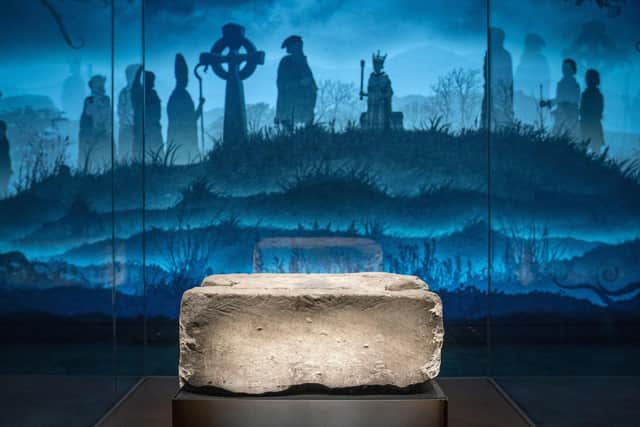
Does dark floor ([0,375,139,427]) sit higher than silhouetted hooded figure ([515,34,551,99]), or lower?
lower

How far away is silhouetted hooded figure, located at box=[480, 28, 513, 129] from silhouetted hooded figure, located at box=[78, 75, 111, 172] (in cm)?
202

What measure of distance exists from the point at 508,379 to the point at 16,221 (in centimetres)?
249

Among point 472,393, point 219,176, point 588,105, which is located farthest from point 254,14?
point 472,393

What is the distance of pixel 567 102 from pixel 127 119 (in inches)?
91.4

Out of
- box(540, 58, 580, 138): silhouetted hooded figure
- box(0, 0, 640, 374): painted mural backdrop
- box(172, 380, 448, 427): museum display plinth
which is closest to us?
box(172, 380, 448, 427): museum display plinth

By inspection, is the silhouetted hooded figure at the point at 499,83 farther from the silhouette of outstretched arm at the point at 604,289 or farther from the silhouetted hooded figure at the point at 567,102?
the silhouette of outstretched arm at the point at 604,289

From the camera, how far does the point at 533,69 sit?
3420mm

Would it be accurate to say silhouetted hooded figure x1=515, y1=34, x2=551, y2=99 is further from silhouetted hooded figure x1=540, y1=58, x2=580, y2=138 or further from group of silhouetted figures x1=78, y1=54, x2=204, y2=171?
group of silhouetted figures x1=78, y1=54, x2=204, y2=171

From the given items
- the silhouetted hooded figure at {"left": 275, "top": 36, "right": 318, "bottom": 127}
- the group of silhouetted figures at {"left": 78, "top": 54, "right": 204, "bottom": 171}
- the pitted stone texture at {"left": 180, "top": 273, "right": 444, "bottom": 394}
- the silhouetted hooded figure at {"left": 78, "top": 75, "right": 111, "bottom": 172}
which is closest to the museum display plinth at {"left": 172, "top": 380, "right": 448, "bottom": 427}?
the pitted stone texture at {"left": 180, "top": 273, "right": 444, "bottom": 394}

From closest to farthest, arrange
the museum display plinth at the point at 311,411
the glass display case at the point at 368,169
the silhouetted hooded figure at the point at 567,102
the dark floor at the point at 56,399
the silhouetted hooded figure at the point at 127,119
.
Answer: the dark floor at the point at 56,399 → the museum display plinth at the point at 311,411 → the glass display case at the point at 368,169 → the silhouetted hooded figure at the point at 567,102 → the silhouetted hooded figure at the point at 127,119

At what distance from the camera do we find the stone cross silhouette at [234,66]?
12.4 ft

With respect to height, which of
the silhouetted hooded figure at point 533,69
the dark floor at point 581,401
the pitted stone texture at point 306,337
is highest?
the silhouetted hooded figure at point 533,69

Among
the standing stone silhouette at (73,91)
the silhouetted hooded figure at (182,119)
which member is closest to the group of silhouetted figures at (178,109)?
the silhouetted hooded figure at (182,119)

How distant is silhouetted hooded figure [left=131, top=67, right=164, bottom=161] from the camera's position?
3.77 m
